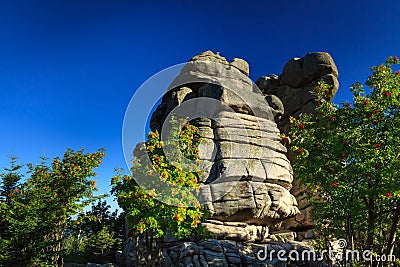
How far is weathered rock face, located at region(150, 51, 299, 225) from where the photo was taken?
75.8 ft

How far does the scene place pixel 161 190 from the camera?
1270 centimetres

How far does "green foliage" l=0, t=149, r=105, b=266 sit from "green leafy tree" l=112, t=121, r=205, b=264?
146 inches

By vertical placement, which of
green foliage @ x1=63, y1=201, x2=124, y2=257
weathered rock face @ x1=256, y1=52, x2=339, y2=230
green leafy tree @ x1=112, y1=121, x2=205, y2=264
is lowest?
green foliage @ x1=63, y1=201, x2=124, y2=257

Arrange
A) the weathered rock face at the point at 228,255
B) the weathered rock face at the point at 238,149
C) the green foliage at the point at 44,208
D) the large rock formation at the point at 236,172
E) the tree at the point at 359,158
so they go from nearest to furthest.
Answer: the tree at the point at 359,158
the green foliage at the point at 44,208
the weathered rock face at the point at 228,255
the large rock formation at the point at 236,172
the weathered rock face at the point at 238,149

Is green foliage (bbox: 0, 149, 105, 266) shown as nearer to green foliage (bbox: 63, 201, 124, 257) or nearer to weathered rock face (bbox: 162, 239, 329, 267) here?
weathered rock face (bbox: 162, 239, 329, 267)

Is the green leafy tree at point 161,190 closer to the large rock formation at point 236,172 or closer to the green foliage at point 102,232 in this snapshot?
the large rock formation at point 236,172

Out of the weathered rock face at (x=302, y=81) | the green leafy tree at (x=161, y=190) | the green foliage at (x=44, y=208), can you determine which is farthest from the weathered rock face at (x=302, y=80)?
the green foliage at (x=44, y=208)

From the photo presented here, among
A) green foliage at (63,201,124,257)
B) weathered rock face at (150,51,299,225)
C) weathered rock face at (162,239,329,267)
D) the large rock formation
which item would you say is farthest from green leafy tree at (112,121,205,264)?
green foliage at (63,201,124,257)

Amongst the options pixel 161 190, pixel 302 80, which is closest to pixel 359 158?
pixel 161 190

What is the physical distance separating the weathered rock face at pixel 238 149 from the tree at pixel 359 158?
1107 centimetres

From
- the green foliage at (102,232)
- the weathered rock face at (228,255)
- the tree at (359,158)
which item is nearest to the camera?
the tree at (359,158)

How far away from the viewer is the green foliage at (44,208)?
1442 centimetres

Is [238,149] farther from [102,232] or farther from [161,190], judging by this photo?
[102,232]

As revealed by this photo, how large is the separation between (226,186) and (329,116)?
42.4 feet
